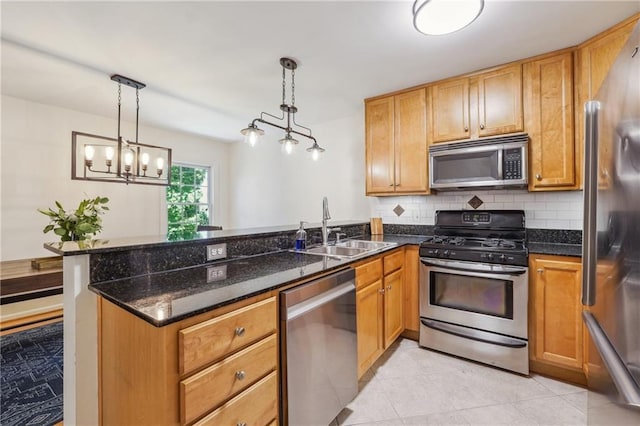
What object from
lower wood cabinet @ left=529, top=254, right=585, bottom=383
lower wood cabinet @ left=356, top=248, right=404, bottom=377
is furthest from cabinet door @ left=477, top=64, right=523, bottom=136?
lower wood cabinet @ left=356, top=248, right=404, bottom=377

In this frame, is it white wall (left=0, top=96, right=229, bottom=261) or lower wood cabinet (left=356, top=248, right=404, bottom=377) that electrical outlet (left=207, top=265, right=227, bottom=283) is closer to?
lower wood cabinet (left=356, top=248, right=404, bottom=377)

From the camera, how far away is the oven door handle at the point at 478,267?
6.86 feet

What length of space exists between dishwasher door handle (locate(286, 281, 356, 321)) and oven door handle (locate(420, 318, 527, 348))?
45.0 inches

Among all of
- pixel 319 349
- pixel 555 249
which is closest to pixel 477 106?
pixel 555 249

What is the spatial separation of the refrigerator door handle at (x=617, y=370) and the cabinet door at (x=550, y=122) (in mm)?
1659

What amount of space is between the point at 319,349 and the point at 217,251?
831mm

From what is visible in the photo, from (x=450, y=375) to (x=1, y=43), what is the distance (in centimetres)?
420

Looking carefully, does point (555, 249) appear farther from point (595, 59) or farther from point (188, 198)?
point (188, 198)

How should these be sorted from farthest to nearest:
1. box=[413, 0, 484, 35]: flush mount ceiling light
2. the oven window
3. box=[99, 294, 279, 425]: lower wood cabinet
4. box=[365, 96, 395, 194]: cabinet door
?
box=[365, 96, 395, 194]: cabinet door < the oven window < box=[413, 0, 484, 35]: flush mount ceiling light < box=[99, 294, 279, 425]: lower wood cabinet

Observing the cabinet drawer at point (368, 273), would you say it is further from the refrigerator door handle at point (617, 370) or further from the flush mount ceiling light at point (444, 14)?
the flush mount ceiling light at point (444, 14)

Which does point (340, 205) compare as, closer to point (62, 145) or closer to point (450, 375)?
point (450, 375)

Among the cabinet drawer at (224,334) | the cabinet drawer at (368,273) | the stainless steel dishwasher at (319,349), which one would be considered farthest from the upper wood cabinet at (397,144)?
the cabinet drawer at (224,334)

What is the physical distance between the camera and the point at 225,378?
1.06 metres

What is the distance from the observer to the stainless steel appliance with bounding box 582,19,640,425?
763 millimetres
